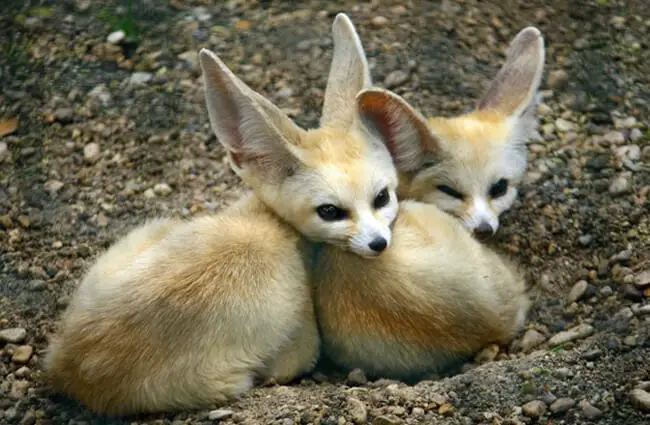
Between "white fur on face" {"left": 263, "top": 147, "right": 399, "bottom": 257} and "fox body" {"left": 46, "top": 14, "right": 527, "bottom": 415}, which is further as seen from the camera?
"white fur on face" {"left": 263, "top": 147, "right": 399, "bottom": 257}

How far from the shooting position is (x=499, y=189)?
15.9 feet

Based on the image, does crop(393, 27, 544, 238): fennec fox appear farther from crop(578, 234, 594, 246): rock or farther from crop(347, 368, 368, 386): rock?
crop(347, 368, 368, 386): rock

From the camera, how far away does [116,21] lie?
6.32 m

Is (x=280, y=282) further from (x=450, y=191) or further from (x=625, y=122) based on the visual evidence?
(x=625, y=122)

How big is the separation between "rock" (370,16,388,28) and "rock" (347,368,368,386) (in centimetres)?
259

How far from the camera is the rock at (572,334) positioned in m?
4.28

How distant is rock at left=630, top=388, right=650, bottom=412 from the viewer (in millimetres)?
3629

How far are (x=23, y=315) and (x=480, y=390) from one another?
204 cm

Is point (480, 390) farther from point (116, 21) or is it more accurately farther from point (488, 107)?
point (116, 21)

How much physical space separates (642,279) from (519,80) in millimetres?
1161

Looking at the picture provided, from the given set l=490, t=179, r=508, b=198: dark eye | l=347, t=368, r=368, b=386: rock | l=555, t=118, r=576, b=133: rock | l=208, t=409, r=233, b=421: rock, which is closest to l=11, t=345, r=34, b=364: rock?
l=208, t=409, r=233, b=421: rock

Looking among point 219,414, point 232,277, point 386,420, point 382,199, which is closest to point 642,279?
point 382,199

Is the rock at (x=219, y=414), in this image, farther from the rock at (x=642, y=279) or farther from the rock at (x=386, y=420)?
the rock at (x=642, y=279)

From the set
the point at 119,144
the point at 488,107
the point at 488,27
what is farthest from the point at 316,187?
the point at 488,27
